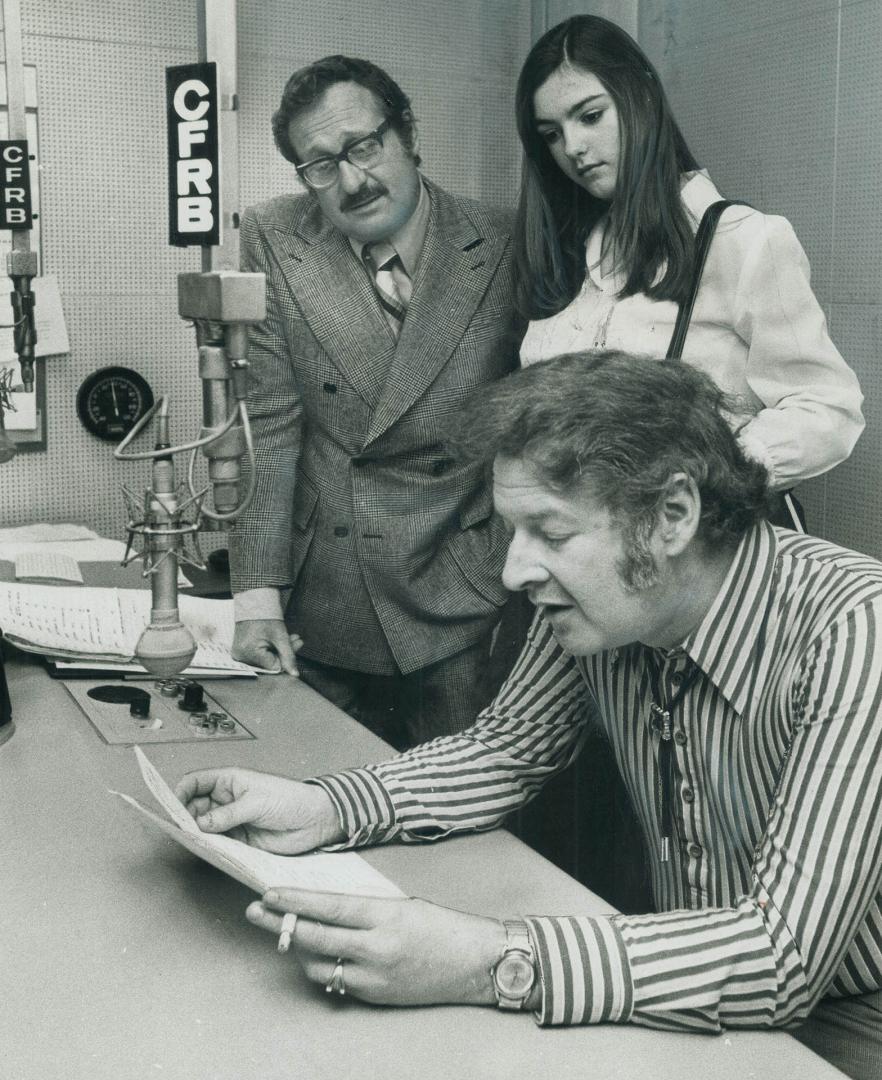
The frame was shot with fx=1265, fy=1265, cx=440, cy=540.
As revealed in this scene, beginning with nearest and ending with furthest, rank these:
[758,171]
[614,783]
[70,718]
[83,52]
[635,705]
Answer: [635,705] → [70,718] → [758,171] → [614,783] → [83,52]

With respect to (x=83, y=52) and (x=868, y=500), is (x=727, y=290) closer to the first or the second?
(x=868, y=500)

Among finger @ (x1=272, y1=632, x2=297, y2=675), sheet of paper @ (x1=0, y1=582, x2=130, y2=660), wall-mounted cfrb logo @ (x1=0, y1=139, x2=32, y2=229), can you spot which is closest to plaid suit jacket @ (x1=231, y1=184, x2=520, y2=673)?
finger @ (x1=272, y1=632, x2=297, y2=675)

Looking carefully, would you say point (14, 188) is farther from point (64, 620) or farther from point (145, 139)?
point (64, 620)

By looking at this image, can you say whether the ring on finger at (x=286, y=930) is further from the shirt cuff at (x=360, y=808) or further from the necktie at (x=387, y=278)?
the necktie at (x=387, y=278)

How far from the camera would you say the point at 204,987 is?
1.02m

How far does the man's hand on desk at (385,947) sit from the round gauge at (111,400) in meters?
2.23

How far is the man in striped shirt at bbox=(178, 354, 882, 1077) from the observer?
1006 mm

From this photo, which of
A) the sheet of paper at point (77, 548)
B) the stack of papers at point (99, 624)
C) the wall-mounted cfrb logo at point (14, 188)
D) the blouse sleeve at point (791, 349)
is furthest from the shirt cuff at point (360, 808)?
the wall-mounted cfrb logo at point (14, 188)

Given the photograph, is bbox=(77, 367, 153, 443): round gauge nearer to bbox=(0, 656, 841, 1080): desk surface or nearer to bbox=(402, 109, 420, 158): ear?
bbox=(402, 109, 420, 158): ear

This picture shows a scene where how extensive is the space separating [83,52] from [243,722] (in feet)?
6.14

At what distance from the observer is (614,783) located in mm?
2574

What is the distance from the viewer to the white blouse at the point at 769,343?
5.47ft

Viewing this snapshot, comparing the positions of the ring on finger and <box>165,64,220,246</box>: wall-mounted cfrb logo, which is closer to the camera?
the ring on finger

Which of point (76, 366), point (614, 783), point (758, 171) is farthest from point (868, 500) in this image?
point (76, 366)
